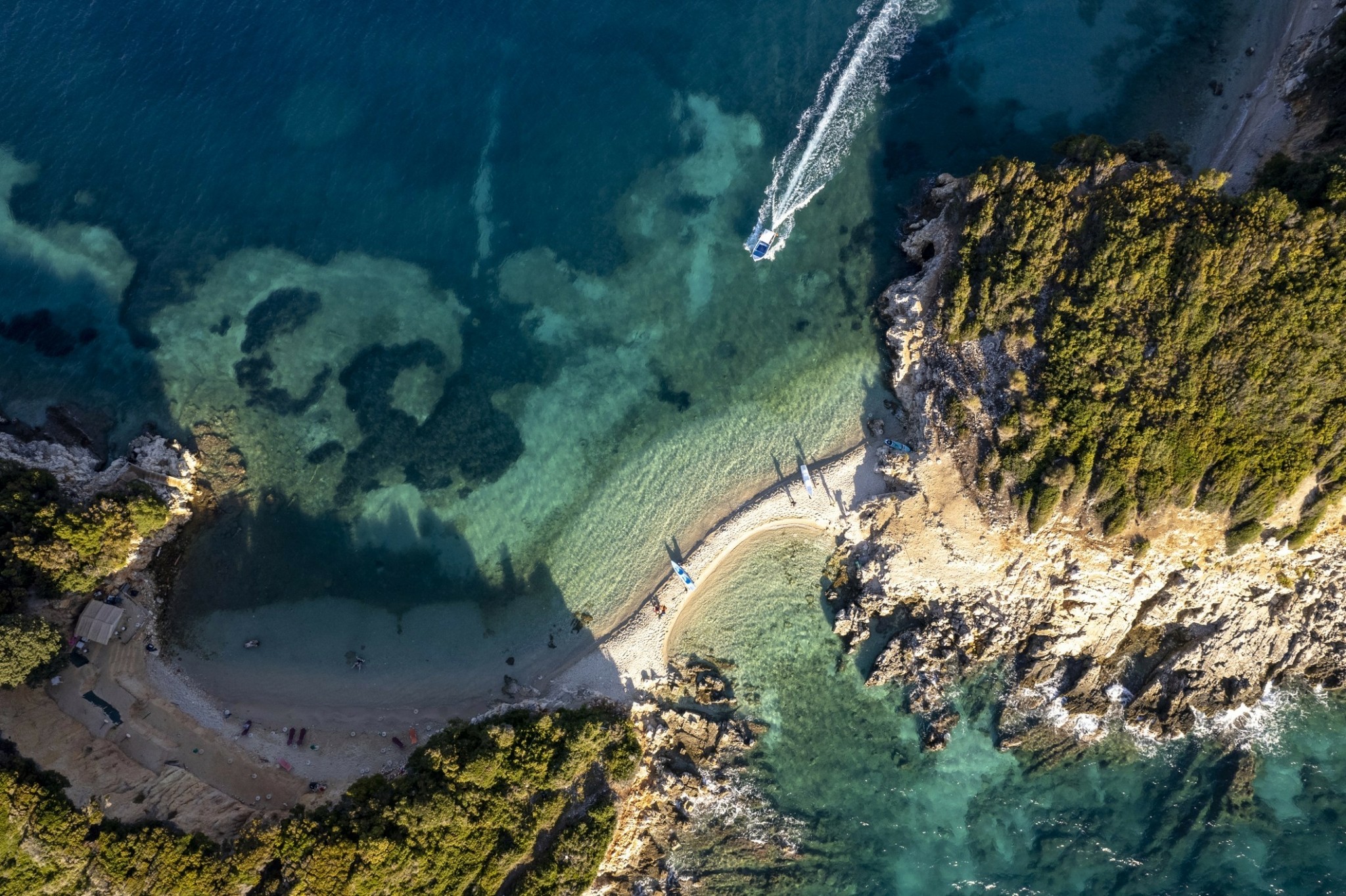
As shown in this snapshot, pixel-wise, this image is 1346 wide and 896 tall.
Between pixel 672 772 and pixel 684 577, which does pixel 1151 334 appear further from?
pixel 672 772

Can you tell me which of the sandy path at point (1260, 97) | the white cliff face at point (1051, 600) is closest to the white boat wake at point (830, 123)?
the white cliff face at point (1051, 600)

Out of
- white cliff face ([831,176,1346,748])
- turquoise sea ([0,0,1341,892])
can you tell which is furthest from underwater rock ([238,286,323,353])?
white cliff face ([831,176,1346,748])

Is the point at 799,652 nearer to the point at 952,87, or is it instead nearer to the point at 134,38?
the point at 952,87

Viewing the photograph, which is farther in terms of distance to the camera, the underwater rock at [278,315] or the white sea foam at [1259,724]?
the underwater rock at [278,315]

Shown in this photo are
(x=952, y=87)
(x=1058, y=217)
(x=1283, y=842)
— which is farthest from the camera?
(x=952, y=87)

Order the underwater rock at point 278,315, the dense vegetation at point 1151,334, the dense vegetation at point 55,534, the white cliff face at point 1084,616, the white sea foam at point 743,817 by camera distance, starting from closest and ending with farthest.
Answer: the dense vegetation at point 1151,334
the dense vegetation at point 55,534
the white cliff face at point 1084,616
the white sea foam at point 743,817
the underwater rock at point 278,315

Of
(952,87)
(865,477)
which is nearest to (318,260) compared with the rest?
(865,477)

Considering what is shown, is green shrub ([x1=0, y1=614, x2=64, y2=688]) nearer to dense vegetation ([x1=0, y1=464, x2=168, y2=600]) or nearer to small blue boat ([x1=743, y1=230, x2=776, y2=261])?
dense vegetation ([x1=0, y1=464, x2=168, y2=600])

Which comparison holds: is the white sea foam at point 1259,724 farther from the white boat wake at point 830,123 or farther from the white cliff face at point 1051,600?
the white boat wake at point 830,123
